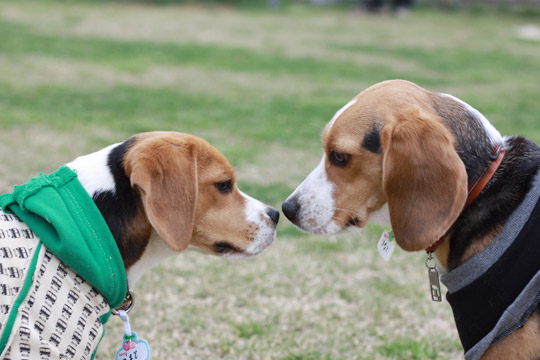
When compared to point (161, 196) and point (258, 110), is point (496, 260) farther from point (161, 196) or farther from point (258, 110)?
point (258, 110)

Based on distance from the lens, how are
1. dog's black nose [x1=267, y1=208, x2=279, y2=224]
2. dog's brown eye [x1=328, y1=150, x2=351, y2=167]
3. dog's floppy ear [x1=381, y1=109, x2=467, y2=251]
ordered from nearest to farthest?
dog's floppy ear [x1=381, y1=109, x2=467, y2=251], dog's brown eye [x1=328, y1=150, x2=351, y2=167], dog's black nose [x1=267, y1=208, x2=279, y2=224]

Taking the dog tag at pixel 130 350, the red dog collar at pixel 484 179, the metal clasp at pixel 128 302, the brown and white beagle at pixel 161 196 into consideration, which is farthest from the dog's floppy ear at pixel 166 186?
the red dog collar at pixel 484 179

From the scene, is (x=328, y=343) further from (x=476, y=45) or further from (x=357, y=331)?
(x=476, y=45)

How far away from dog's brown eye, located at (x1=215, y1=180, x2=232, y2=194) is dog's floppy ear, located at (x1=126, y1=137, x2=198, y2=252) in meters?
0.32

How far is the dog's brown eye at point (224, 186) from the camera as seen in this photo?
12.6 feet

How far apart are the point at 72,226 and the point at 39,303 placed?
1.28ft

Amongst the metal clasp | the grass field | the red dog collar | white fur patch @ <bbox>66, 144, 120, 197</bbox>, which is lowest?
the grass field

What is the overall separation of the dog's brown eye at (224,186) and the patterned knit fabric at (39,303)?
99 cm

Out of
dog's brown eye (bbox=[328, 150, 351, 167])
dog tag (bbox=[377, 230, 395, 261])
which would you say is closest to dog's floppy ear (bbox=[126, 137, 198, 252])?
dog's brown eye (bbox=[328, 150, 351, 167])

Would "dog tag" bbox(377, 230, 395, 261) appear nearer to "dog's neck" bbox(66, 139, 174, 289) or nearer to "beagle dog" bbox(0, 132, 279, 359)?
"beagle dog" bbox(0, 132, 279, 359)

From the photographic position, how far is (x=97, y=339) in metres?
3.25

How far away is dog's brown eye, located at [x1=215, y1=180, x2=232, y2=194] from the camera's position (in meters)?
3.84

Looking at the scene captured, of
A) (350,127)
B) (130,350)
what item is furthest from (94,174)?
(350,127)

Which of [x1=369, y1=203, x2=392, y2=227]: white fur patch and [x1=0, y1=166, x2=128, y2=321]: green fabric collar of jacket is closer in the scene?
[x1=0, y1=166, x2=128, y2=321]: green fabric collar of jacket
